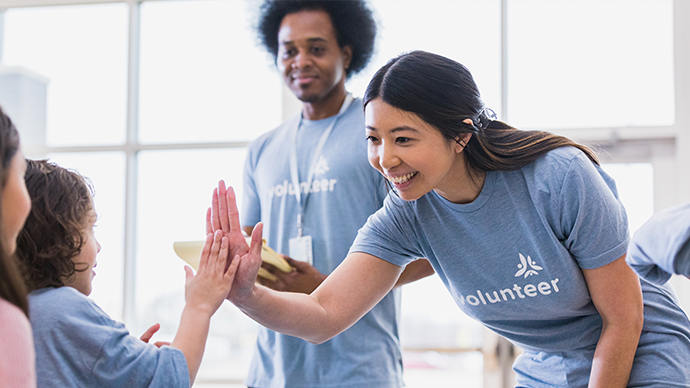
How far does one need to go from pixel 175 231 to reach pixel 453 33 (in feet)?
6.21

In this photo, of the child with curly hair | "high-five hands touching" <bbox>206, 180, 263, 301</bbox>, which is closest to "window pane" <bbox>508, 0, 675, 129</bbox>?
"high-five hands touching" <bbox>206, 180, 263, 301</bbox>

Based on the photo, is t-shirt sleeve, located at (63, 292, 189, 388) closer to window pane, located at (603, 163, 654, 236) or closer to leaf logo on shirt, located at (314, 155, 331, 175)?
leaf logo on shirt, located at (314, 155, 331, 175)

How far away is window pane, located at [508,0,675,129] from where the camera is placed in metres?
2.76

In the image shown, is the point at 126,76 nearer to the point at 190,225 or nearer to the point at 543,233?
the point at 190,225

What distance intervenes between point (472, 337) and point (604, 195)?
1.71 m

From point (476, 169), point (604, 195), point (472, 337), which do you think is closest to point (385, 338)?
point (476, 169)

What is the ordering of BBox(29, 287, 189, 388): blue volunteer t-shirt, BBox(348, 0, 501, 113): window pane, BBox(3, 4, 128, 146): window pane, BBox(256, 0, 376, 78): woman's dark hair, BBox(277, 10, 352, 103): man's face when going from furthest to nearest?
BBox(3, 4, 128, 146): window pane → BBox(348, 0, 501, 113): window pane → BBox(256, 0, 376, 78): woman's dark hair → BBox(277, 10, 352, 103): man's face → BBox(29, 287, 189, 388): blue volunteer t-shirt

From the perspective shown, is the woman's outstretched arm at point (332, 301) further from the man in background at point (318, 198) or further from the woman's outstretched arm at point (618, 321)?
the woman's outstretched arm at point (618, 321)

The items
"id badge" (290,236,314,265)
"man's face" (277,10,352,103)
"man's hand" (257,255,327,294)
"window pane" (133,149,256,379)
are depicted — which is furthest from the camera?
"window pane" (133,149,256,379)

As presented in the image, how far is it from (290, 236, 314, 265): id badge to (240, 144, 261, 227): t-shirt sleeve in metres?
0.27

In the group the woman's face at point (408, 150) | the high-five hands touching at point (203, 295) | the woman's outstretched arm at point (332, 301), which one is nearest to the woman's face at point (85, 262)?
the high-five hands touching at point (203, 295)

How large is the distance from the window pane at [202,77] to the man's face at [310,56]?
1.13 metres

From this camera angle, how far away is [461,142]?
132 centimetres

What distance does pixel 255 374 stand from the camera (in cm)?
182
